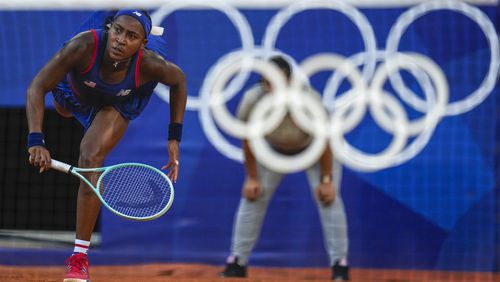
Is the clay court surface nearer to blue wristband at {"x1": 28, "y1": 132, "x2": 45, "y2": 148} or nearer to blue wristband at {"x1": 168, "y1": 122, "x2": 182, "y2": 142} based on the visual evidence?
blue wristband at {"x1": 168, "y1": 122, "x2": 182, "y2": 142}

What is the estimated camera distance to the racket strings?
6523 mm

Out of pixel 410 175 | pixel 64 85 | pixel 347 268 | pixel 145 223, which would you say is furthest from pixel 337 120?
pixel 64 85

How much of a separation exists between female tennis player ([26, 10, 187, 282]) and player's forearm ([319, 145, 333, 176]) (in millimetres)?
3225

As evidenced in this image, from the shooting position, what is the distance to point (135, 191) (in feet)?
21.6

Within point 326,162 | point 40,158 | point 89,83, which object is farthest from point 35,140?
point 326,162

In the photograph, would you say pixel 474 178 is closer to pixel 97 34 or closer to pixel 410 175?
pixel 410 175

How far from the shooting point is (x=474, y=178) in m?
10.6

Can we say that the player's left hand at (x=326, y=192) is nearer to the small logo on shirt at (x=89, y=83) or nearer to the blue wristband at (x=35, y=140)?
the small logo on shirt at (x=89, y=83)

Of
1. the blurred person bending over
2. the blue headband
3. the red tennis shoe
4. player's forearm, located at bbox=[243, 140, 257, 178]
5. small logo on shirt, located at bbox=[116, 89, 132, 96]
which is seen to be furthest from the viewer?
player's forearm, located at bbox=[243, 140, 257, 178]

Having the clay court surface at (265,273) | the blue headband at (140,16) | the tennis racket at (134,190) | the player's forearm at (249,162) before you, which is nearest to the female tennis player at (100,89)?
the blue headband at (140,16)

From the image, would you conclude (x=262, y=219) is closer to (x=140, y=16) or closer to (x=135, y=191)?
(x=135, y=191)

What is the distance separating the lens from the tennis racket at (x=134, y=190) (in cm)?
651

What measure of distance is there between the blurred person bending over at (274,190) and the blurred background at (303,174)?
316mm

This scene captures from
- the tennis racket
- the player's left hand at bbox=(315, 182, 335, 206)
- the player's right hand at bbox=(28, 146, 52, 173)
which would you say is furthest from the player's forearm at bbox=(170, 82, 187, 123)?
the player's left hand at bbox=(315, 182, 335, 206)
